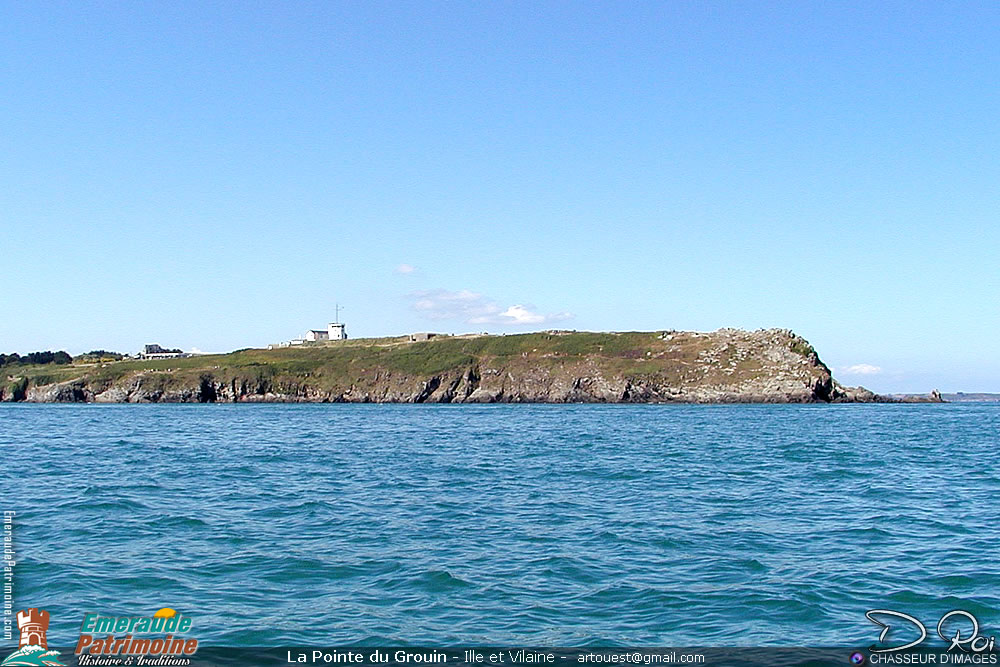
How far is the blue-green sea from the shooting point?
14.1 metres

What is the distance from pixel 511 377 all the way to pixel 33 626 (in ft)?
514

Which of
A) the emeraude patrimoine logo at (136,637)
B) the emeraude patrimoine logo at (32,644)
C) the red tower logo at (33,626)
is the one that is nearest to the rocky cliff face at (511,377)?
the emeraude patrimoine logo at (136,637)

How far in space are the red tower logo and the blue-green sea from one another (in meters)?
0.33

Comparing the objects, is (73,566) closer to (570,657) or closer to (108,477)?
(570,657)

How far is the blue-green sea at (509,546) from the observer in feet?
46.4

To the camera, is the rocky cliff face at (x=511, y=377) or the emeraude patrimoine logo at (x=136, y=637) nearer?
the emeraude patrimoine logo at (x=136, y=637)

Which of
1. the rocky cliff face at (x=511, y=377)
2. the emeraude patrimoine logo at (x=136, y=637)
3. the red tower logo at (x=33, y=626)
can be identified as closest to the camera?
the emeraude patrimoine logo at (x=136, y=637)

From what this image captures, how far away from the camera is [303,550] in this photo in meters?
19.4

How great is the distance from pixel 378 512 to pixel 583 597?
35.6 ft

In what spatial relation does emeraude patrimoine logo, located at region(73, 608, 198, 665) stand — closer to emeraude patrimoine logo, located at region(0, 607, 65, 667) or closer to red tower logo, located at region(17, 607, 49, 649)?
emeraude patrimoine logo, located at region(0, 607, 65, 667)

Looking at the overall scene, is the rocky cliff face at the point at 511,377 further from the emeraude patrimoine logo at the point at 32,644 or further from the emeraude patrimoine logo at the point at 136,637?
the emeraude patrimoine logo at the point at 32,644

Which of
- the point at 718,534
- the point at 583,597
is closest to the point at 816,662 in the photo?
the point at 583,597

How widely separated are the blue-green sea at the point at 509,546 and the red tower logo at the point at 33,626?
33 cm

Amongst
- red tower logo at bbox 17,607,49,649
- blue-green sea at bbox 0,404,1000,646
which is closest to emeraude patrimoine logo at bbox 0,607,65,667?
red tower logo at bbox 17,607,49,649
